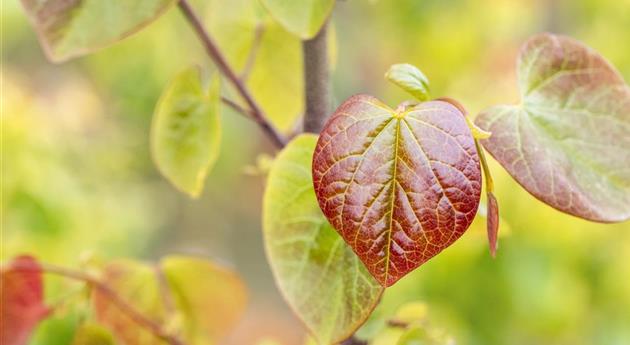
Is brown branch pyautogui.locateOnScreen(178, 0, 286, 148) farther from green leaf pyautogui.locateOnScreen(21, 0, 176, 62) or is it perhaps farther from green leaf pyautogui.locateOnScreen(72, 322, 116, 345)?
green leaf pyautogui.locateOnScreen(72, 322, 116, 345)

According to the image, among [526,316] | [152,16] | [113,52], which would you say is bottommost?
[526,316]

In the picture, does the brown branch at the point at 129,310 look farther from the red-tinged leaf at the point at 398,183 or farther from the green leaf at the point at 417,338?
the red-tinged leaf at the point at 398,183

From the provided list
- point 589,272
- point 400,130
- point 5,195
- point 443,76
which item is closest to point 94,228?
point 5,195

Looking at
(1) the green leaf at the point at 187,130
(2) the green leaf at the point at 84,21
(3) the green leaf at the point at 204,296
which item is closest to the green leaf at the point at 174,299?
(3) the green leaf at the point at 204,296

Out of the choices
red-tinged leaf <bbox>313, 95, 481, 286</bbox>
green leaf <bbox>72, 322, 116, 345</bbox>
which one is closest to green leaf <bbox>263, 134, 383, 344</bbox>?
red-tinged leaf <bbox>313, 95, 481, 286</bbox>

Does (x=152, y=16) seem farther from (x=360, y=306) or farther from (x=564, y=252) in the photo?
(x=564, y=252)

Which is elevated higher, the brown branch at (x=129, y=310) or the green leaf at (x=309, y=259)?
the green leaf at (x=309, y=259)
